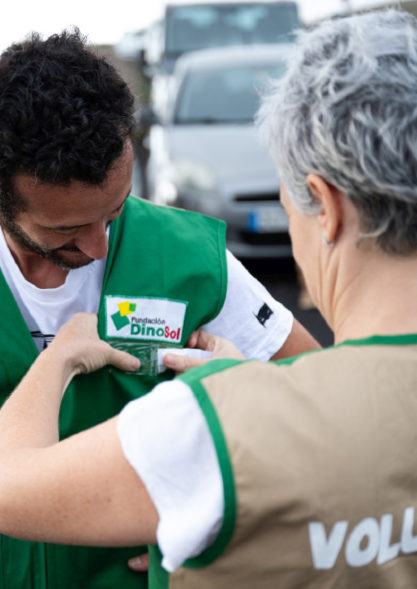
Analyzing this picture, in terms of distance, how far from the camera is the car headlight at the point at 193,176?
5.60 metres

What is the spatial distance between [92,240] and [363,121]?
813mm

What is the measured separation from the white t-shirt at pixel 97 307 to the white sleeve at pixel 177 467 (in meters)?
0.77

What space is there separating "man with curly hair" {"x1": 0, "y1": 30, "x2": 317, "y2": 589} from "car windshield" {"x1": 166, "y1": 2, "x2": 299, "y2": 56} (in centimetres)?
766

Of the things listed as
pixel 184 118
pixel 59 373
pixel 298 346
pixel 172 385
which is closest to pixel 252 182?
pixel 184 118

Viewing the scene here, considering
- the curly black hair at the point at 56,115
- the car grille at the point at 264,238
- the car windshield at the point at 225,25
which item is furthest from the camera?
the car windshield at the point at 225,25

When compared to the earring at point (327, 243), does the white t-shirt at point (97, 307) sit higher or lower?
lower

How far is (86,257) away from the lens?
1644 mm

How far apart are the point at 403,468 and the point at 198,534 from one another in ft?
1.01

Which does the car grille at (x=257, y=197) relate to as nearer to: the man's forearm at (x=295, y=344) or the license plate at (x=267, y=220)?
the license plate at (x=267, y=220)

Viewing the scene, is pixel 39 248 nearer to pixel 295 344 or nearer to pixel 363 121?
pixel 295 344

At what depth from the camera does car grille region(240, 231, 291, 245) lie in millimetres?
5785

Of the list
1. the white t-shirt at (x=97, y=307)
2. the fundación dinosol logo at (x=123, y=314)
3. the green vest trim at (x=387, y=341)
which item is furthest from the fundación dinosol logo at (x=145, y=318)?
the green vest trim at (x=387, y=341)

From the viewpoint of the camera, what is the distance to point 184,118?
615 centimetres

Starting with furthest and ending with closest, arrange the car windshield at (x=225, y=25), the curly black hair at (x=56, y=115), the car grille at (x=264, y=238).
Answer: the car windshield at (x=225, y=25) < the car grille at (x=264, y=238) < the curly black hair at (x=56, y=115)
